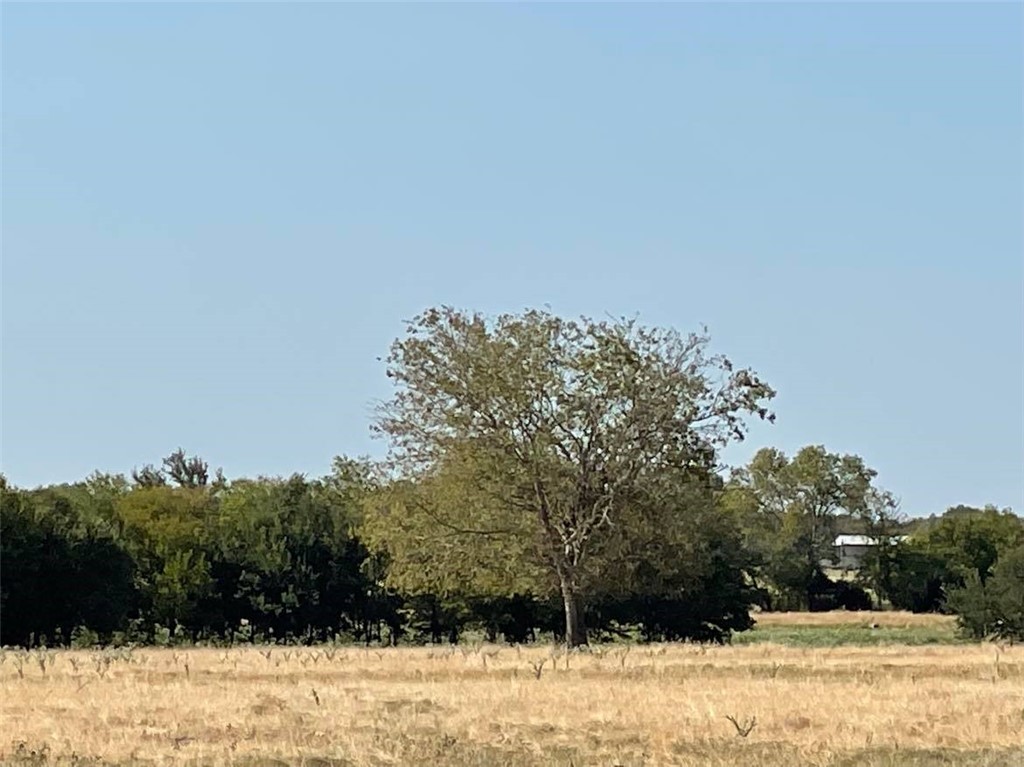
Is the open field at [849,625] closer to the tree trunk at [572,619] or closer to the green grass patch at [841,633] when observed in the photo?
the green grass patch at [841,633]

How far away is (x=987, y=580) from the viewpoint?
5678 cm

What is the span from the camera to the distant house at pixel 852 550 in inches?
3487

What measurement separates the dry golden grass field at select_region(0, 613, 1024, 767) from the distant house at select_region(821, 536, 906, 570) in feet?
197

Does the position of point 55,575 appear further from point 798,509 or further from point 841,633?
point 798,509

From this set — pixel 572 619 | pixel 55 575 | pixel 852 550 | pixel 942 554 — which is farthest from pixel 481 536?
pixel 852 550

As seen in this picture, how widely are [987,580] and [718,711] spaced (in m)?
40.3

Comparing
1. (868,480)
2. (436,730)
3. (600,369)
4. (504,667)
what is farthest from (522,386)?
(868,480)

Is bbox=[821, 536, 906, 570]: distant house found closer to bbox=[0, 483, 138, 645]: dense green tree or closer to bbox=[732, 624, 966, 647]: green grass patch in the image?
bbox=[732, 624, 966, 647]: green grass patch

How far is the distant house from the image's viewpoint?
88.6 meters

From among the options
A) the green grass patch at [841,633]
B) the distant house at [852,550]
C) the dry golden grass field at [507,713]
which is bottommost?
the dry golden grass field at [507,713]

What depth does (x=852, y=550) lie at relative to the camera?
112m

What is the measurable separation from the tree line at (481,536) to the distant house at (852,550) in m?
4.13

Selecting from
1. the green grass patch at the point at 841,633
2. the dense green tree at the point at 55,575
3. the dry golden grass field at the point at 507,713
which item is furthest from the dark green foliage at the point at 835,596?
the dry golden grass field at the point at 507,713

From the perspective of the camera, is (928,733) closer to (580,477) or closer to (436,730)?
(436,730)
